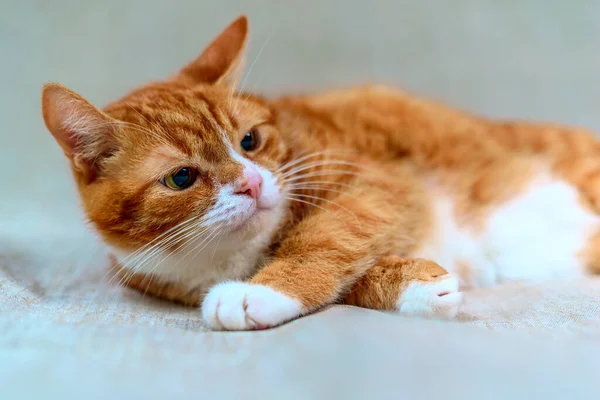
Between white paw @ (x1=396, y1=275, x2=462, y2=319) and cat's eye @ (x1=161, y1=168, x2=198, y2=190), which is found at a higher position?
cat's eye @ (x1=161, y1=168, x2=198, y2=190)

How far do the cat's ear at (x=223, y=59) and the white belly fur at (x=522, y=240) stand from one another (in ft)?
2.73

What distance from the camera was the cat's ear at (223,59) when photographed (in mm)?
1681

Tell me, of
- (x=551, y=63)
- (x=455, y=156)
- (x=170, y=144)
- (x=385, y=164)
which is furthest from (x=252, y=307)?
(x=551, y=63)

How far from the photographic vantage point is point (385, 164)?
1.89 meters

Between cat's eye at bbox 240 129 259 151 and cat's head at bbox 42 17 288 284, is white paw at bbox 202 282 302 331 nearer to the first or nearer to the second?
cat's head at bbox 42 17 288 284

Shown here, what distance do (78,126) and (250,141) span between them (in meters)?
0.46

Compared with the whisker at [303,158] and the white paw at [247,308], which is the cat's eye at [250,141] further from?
the white paw at [247,308]

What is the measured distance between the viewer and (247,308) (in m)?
1.23

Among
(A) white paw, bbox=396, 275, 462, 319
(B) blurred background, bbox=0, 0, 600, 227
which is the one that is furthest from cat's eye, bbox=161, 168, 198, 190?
(B) blurred background, bbox=0, 0, 600, 227

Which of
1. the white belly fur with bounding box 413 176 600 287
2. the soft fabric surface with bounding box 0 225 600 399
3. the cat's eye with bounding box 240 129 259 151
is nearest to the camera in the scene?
the soft fabric surface with bounding box 0 225 600 399

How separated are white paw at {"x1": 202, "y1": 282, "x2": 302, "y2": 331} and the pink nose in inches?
9.2

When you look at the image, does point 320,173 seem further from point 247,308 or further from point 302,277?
point 247,308

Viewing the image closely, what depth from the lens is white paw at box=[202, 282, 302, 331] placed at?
4.02ft

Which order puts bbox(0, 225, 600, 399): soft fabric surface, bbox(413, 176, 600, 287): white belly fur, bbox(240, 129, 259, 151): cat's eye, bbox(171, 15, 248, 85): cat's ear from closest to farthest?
bbox(0, 225, 600, 399): soft fabric surface < bbox(240, 129, 259, 151): cat's eye < bbox(171, 15, 248, 85): cat's ear < bbox(413, 176, 600, 287): white belly fur
